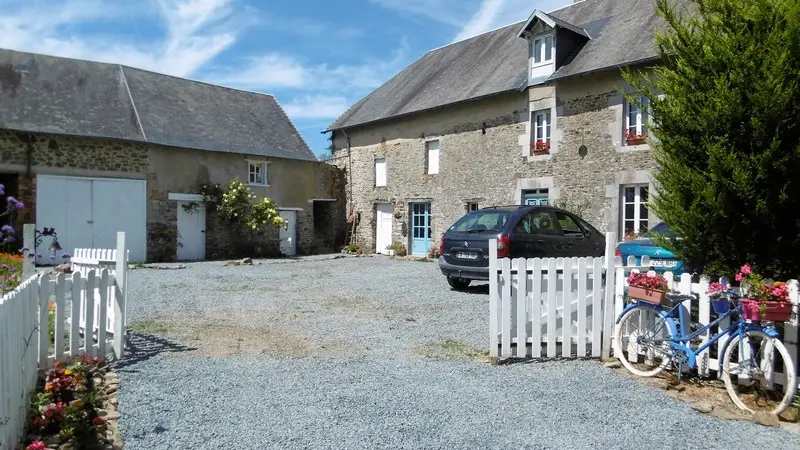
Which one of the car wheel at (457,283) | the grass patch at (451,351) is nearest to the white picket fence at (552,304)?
the grass patch at (451,351)

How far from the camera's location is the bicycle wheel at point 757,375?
4.14m

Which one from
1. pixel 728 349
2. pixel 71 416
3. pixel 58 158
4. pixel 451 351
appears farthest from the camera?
pixel 58 158

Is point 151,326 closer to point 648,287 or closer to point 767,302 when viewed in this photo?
point 648,287

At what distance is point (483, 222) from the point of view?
9.70 metres

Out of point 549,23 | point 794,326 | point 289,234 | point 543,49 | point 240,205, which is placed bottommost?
point 794,326

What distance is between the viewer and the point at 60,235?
1549 centimetres

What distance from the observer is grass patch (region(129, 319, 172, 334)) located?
645 centimetres

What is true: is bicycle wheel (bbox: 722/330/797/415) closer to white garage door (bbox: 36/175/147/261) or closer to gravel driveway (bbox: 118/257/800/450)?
gravel driveway (bbox: 118/257/800/450)

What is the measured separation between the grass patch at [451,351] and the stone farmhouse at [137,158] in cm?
1337

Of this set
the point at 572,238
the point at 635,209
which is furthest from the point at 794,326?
the point at 635,209

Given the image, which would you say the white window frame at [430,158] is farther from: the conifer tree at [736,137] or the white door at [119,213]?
the conifer tree at [736,137]

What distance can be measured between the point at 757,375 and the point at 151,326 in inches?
239

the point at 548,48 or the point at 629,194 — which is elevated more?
the point at 548,48

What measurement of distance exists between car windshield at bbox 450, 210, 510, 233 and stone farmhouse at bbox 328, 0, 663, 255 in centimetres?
417
